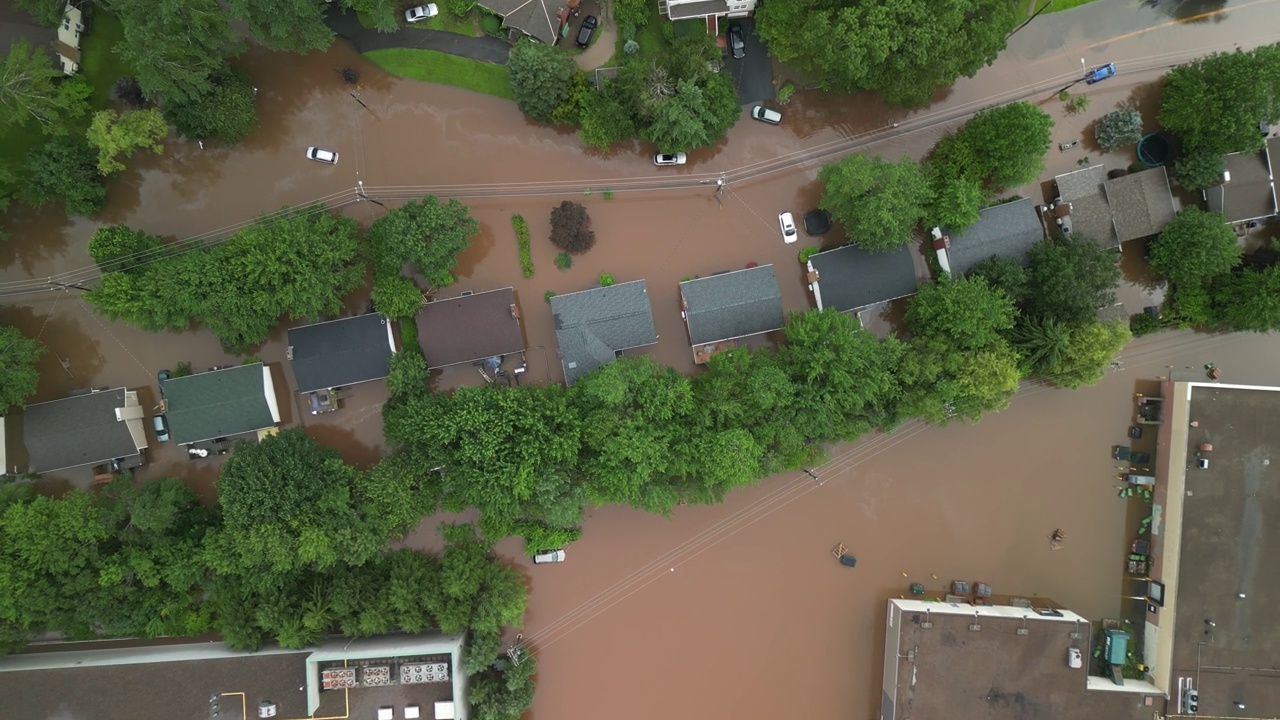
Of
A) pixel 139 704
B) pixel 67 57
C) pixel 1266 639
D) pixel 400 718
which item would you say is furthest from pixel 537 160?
pixel 1266 639

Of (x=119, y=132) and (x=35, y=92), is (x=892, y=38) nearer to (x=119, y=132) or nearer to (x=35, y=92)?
(x=119, y=132)

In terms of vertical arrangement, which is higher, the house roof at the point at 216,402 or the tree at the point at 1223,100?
the tree at the point at 1223,100

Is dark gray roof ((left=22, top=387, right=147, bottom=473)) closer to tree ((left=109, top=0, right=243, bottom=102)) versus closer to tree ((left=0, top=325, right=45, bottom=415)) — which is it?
tree ((left=0, top=325, right=45, bottom=415))

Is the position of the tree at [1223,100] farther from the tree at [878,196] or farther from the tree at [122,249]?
the tree at [122,249]

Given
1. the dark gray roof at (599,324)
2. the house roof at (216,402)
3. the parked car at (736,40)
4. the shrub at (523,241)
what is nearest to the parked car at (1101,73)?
the parked car at (736,40)

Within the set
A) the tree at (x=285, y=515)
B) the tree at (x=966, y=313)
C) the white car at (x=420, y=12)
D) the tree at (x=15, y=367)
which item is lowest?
the tree at (x=285, y=515)

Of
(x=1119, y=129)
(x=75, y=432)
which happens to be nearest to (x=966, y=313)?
(x=1119, y=129)

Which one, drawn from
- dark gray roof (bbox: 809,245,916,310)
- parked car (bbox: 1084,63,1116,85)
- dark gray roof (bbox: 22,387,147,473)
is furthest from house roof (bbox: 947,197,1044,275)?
dark gray roof (bbox: 22,387,147,473)
